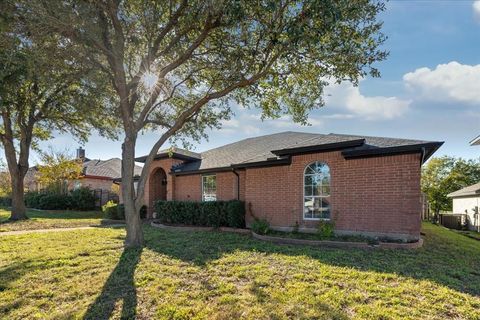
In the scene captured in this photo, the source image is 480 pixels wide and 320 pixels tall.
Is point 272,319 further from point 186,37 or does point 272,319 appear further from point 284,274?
point 186,37

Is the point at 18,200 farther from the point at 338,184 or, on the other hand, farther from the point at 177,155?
the point at 338,184

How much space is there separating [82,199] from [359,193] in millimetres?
22214

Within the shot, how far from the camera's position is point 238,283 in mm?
5668

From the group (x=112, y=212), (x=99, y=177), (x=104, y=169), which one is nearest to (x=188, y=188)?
(x=112, y=212)

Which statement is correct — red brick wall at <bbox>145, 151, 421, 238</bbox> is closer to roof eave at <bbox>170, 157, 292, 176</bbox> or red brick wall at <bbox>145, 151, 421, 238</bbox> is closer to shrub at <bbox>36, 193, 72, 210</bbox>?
roof eave at <bbox>170, 157, 292, 176</bbox>

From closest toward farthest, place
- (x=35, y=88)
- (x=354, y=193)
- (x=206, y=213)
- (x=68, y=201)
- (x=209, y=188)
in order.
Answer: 1. (x=354, y=193)
2. (x=206, y=213)
3. (x=35, y=88)
4. (x=209, y=188)
5. (x=68, y=201)

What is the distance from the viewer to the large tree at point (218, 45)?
24.1 ft

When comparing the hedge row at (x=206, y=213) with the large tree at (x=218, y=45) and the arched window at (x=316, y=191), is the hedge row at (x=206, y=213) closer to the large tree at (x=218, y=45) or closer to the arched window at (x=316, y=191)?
the arched window at (x=316, y=191)

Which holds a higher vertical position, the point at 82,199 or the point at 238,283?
the point at 82,199

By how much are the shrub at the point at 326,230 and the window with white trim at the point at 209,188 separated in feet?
22.6

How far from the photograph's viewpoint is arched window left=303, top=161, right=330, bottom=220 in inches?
439

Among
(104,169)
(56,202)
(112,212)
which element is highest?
(104,169)

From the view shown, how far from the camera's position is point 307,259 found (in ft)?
23.8

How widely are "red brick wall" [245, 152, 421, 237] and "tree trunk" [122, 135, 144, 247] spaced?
5.42 m
